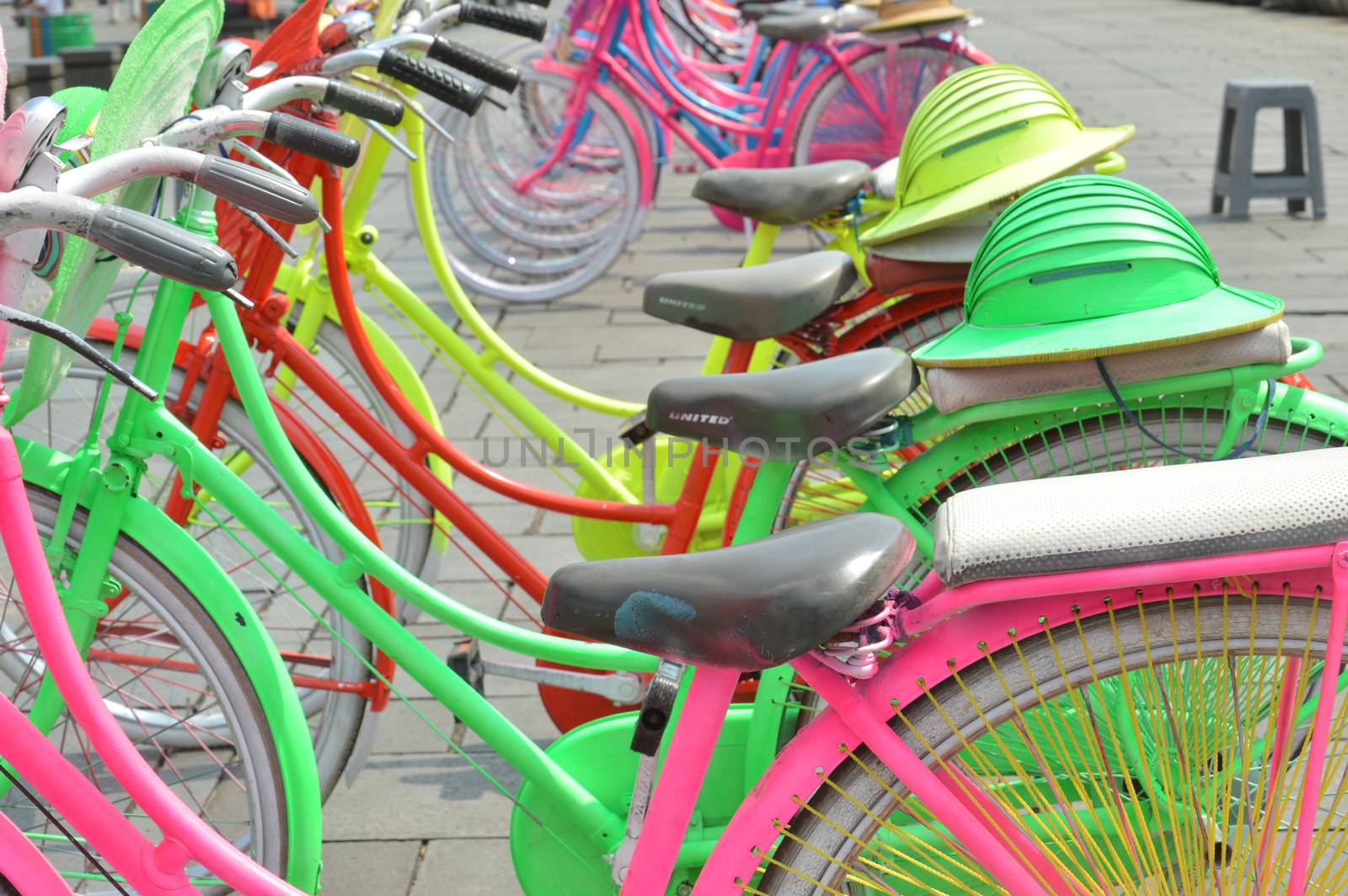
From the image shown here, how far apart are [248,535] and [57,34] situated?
10.1 meters

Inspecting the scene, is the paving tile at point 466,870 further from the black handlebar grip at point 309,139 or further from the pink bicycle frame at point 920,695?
the black handlebar grip at point 309,139

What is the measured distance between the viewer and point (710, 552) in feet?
4.90

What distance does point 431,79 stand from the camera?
6.82ft

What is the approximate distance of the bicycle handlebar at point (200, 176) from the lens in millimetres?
1371

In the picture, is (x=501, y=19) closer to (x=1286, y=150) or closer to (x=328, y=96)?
(x=328, y=96)

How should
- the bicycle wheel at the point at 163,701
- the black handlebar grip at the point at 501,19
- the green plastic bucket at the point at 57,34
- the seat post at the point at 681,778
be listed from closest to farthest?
1. the seat post at the point at 681,778
2. the bicycle wheel at the point at 163,701
3. the black handlebar grip at the point at 501,19
4. the green plastic bucket at the point at 57,34

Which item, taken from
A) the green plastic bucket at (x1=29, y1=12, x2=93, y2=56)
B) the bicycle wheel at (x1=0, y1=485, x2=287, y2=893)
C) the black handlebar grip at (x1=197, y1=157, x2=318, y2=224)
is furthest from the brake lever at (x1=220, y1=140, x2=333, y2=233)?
the green plastic bucket at (x1=29, y1=12, x2=93, y2=56)

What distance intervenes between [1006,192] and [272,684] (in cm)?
142

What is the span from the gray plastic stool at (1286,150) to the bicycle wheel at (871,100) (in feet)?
4.62

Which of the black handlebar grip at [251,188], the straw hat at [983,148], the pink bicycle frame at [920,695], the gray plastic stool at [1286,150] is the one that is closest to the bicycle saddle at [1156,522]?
the pink bicycle frame at [920,695]

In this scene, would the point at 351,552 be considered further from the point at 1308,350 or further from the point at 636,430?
the point at 1308,350

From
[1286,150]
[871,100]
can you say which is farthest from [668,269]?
[1286,150]

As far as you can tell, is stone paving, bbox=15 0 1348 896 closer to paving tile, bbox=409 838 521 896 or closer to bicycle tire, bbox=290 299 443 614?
paving tile, bbox=409 838 521 896

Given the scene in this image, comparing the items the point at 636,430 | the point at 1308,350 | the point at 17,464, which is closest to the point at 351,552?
the point at 17,464
